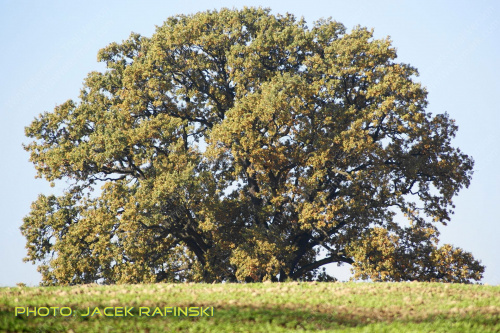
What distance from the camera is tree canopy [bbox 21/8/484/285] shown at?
2780 cm

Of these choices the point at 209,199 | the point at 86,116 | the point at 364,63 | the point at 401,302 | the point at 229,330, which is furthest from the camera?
the point at 86,116

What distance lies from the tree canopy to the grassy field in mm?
10670

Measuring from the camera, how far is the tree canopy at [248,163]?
2780cm

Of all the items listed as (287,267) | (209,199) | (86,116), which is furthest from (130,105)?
(287,267)

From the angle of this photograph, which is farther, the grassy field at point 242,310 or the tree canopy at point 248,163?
the tree canopy at point 248,163

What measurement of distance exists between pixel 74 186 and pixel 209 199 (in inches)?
340

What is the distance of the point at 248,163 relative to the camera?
30.5 meters

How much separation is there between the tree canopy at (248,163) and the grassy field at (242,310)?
10670mm

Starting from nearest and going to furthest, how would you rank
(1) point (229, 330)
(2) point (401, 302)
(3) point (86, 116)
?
(1) point (229, 330), (2) point (401, 302), (3) point (86, 116)

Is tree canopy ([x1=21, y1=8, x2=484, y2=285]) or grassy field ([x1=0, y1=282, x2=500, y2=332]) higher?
tree canopy ([x1=21, y1=8, x2=484, y2=285])

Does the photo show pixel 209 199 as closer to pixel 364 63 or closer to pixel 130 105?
pixel 130 105

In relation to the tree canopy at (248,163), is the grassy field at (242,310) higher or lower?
lower

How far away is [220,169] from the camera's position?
31.5 metres

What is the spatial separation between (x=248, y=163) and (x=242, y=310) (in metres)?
16.9
